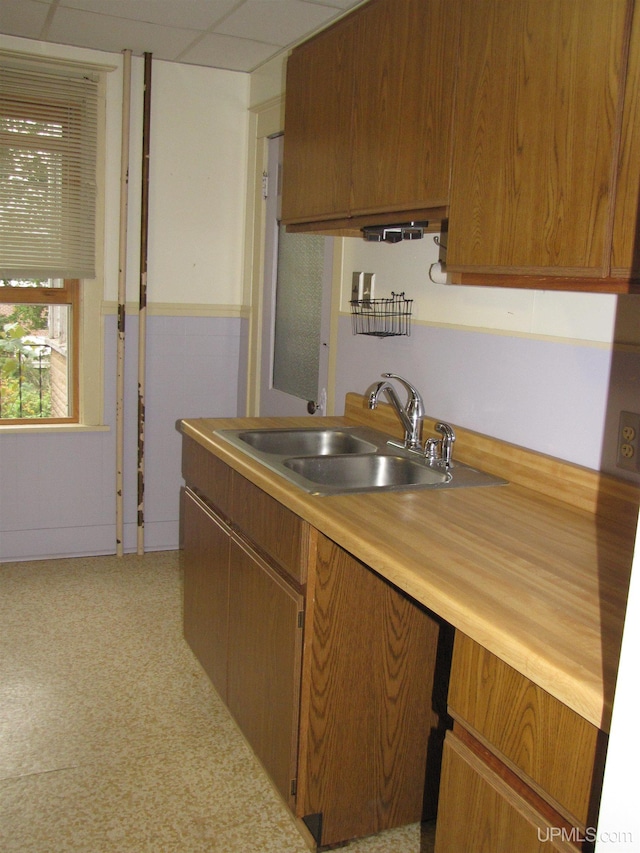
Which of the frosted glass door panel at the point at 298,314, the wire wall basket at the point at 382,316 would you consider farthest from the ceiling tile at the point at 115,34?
the wire wall basket at the point at 382,316

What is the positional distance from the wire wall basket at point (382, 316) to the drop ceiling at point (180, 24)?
1.08 m

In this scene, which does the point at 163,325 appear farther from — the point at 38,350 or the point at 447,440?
the point at 447,440

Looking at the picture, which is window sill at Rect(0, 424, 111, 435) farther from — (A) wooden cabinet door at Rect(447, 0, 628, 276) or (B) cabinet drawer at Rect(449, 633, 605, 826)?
(B) cabinet drawer at Rect(449, 633, 605, 826)

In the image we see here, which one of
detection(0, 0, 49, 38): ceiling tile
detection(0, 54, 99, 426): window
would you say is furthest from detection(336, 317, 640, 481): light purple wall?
detection(0, 0, 49, 38): ceiling tile

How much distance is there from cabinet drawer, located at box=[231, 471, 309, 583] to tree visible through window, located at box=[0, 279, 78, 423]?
197cm

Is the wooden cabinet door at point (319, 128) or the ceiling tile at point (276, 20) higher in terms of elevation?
the ceiling tile at point (276, 20)

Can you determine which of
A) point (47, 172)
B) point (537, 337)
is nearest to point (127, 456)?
point (47, 172)

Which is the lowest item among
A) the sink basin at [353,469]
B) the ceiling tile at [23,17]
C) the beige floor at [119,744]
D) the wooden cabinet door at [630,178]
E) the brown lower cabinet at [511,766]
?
the beige floor at [119,744]

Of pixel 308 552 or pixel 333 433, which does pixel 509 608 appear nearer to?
pixel 308 552

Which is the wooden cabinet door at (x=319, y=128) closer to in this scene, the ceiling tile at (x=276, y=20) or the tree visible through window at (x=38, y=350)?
the ceiling tile at (x=276, y=20)

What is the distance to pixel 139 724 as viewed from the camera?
2.54 meters

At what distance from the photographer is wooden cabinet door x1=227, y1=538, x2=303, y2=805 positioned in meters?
1.95

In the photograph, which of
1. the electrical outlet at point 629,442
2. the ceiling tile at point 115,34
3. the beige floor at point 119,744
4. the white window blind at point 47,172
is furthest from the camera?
the white window blind at point 47,172

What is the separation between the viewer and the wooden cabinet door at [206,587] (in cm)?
246
